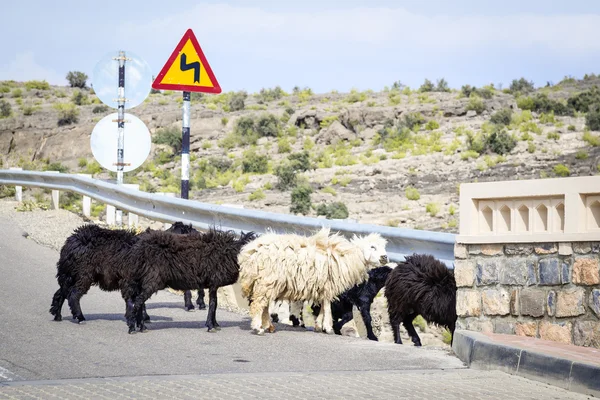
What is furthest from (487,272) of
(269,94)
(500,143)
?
(269,94)

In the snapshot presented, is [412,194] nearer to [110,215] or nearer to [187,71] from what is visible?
[110,215]

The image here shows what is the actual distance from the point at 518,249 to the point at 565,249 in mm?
539

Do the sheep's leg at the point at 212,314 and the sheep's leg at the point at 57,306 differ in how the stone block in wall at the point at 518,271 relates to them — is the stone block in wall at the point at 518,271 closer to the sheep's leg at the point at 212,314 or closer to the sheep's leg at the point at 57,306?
the sheep's leg at the point at 212,314

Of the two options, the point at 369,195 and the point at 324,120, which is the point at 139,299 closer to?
the point at 369,195

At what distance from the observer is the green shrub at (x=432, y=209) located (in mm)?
29844

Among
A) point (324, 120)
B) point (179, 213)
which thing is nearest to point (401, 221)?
point (179, 213)

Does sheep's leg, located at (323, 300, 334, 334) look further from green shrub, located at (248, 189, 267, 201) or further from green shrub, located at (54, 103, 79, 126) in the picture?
green shrub, located at (54, 103, 79, 126)

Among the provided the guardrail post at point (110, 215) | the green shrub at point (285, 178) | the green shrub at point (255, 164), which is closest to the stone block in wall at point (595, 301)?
the guardrail post at point (110, 215)

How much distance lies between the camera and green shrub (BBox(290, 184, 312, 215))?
31.3 m

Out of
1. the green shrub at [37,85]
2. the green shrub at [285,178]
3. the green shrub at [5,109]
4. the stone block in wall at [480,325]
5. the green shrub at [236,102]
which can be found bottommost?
the stone block in wall at [480,325]

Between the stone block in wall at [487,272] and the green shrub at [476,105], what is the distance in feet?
140

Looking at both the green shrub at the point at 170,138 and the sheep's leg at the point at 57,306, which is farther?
the green shrub at the point at 170,138

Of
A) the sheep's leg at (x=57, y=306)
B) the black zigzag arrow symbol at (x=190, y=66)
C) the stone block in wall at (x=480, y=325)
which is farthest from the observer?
the black zigzag arrow symbol at (x=190, y=66)

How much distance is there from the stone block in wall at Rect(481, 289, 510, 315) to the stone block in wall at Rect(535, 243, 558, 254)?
592 mm
